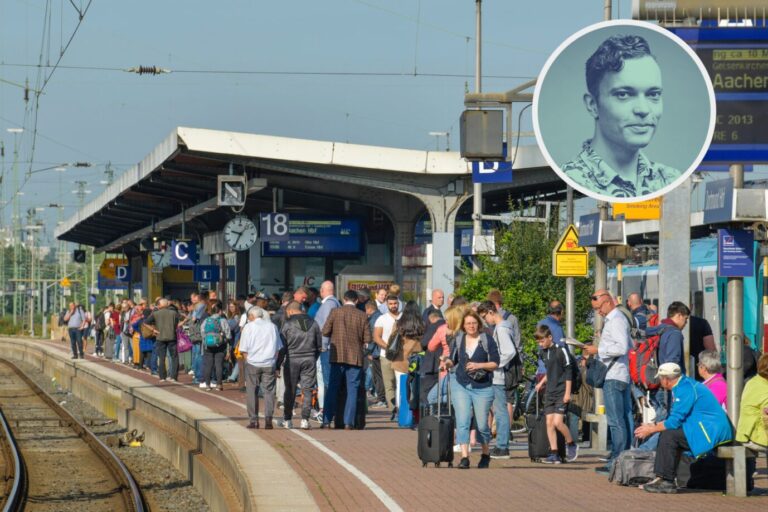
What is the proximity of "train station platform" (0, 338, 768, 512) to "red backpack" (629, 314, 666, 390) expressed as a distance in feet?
3.45

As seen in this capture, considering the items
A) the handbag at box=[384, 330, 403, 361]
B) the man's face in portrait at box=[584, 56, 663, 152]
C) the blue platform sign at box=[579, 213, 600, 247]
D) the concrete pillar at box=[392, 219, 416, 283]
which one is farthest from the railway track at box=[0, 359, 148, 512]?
the concrete pillar at box=[392, 219, 416, 283]

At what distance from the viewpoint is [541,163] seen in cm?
3494

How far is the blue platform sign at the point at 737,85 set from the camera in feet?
39.5

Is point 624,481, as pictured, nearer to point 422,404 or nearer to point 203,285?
point 422,404

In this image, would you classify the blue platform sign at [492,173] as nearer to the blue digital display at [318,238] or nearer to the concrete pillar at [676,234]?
the blue digital display at [318,238]

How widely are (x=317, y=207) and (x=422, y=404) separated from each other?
25108 millimetres

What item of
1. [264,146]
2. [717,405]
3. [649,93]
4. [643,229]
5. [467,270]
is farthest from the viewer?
[264,146]

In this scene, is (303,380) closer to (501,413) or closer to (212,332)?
(501,413)

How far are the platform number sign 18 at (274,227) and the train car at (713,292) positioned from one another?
30.9ft

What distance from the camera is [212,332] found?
27938 mm

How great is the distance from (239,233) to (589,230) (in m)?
16.3

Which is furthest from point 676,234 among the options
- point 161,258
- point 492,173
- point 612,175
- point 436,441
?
point 161,258

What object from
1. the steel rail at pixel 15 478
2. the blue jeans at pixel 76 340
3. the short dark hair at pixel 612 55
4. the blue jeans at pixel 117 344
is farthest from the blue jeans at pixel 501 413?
the blue jeans at pixel 117 344

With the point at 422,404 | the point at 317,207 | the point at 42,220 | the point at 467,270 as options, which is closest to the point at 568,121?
the point at 422,404
